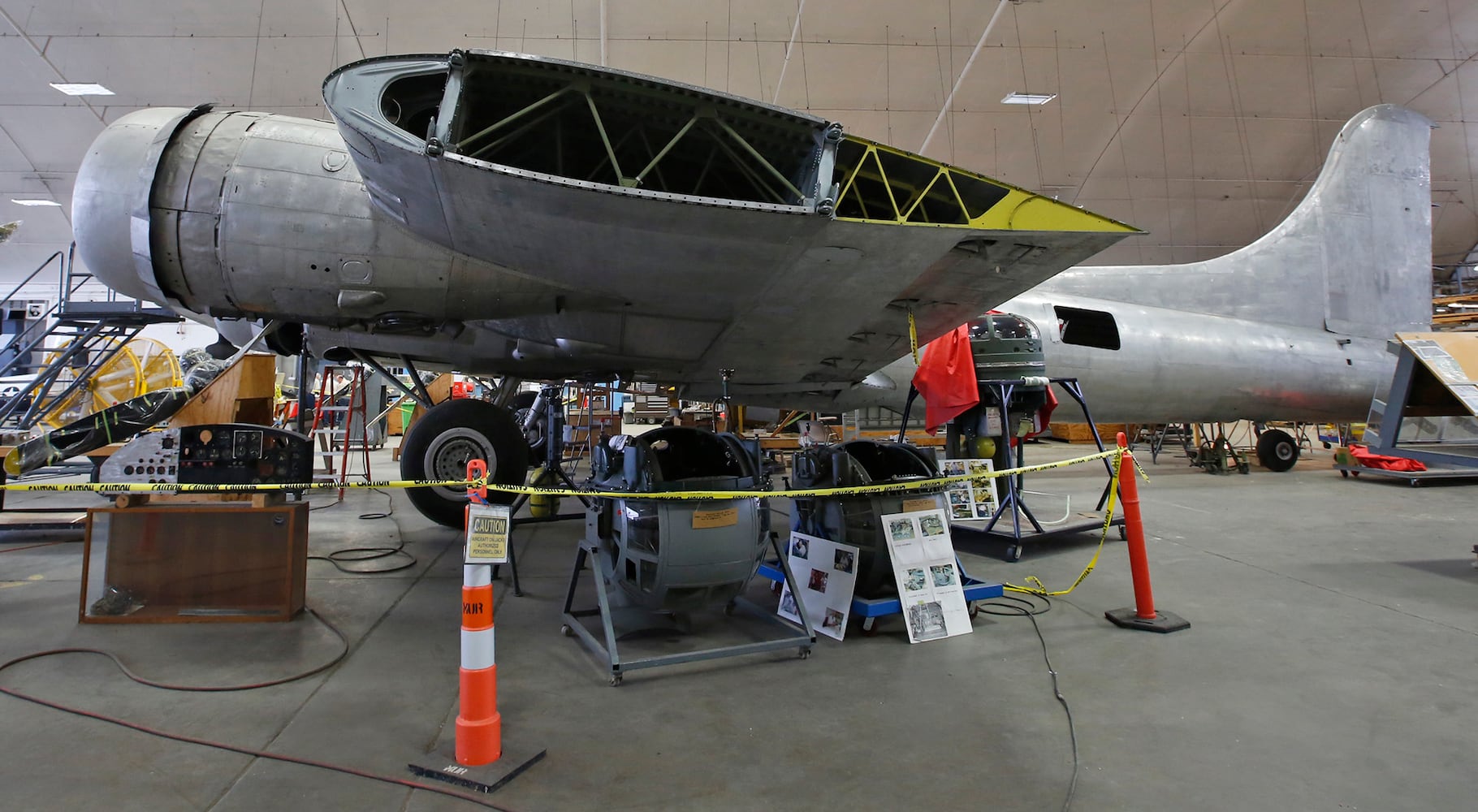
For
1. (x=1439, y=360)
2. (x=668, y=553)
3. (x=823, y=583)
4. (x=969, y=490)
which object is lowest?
(x=823, y=583)

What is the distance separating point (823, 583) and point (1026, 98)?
16.8m

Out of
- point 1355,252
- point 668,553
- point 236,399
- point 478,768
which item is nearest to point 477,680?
point 478,768

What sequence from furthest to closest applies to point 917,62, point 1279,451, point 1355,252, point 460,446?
point 917,62 < point 1279,451 < point 1355,252 < point 460,446

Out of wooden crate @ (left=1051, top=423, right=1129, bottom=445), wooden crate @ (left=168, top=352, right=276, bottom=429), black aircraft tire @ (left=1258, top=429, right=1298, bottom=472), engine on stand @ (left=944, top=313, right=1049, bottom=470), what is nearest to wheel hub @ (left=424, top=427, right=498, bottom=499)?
wooden crate @ (left=168, top=352, right=276, bottom=429)

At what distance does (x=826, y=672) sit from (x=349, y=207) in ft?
12.8

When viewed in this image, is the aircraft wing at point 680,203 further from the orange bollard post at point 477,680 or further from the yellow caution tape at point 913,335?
the orange bollard post at point 477,680

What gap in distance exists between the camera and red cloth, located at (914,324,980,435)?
19.4 feet

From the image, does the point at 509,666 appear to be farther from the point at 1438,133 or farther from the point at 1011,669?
the point at 1438,133

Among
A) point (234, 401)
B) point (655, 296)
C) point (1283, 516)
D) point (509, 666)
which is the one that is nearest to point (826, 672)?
point (509, 666)

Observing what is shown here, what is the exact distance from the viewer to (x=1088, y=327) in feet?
28.5

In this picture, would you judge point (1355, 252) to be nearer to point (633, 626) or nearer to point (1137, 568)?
point (1137, 568)

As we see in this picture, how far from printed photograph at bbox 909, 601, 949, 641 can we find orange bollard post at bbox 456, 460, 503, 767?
91.3 inches

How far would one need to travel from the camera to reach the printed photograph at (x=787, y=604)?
402cm

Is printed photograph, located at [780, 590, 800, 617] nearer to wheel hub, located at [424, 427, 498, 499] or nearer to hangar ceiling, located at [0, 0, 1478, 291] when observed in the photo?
wheel hub, located at [424, 427, 498, 499]
